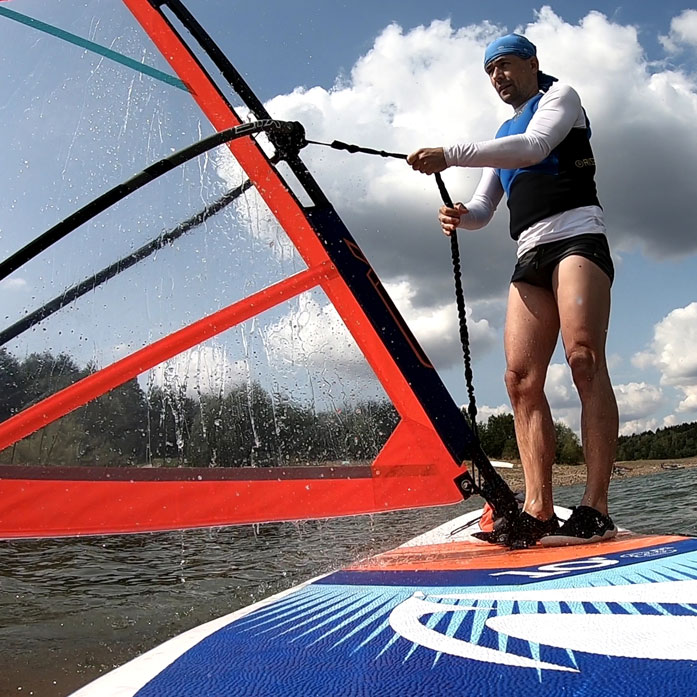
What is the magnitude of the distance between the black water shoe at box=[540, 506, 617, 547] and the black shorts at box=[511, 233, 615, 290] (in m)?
0.67

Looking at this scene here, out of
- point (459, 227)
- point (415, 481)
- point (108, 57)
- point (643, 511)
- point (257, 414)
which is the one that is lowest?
point (643, 511)

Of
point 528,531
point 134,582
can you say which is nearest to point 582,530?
point 528,531

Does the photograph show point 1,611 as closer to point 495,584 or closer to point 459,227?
point 495,584

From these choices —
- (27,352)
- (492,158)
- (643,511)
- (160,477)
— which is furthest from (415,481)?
(643,511)

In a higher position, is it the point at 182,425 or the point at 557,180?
the point at 557,180

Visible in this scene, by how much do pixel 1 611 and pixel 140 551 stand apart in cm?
106

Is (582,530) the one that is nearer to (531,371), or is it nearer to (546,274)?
(531,371)

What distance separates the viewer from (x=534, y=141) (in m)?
2.09

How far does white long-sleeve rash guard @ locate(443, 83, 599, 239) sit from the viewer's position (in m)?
2.06

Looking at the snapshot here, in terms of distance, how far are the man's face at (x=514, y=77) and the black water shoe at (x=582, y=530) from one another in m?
1.27

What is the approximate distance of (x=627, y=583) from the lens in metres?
1.32

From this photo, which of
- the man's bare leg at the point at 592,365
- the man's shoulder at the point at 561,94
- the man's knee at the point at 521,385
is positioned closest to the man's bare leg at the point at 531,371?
the man's knee at the point at 521,385

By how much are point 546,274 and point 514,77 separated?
63 centimetres

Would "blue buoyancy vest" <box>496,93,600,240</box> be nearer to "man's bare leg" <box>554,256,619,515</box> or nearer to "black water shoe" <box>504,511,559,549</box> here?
"man's bare leg" <box>554,256,619,515</box>
